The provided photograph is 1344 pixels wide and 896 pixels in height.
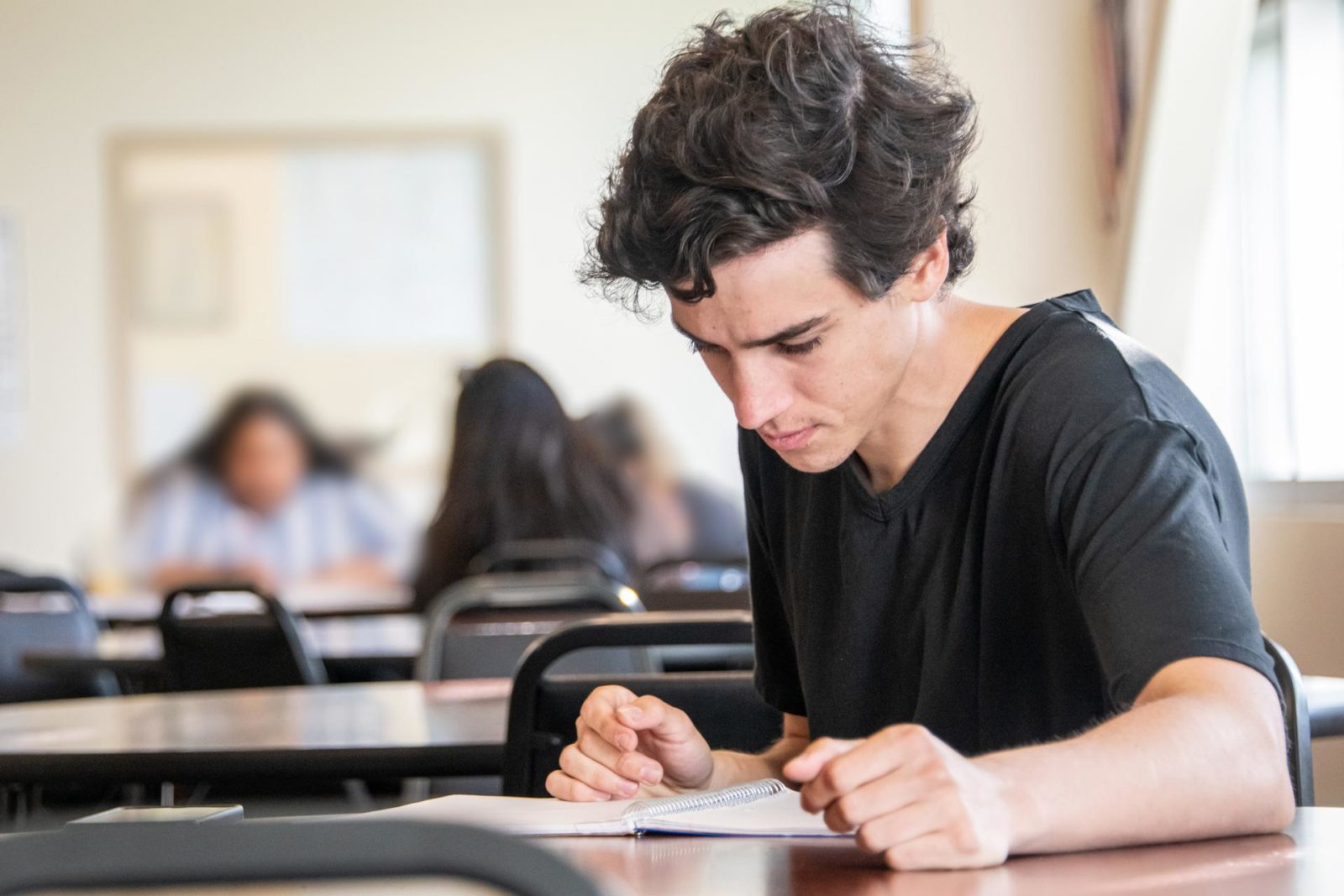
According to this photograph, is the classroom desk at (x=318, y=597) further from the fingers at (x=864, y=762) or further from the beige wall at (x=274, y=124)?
the fingers at (x=864, y=762)

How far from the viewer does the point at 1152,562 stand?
1.00 m

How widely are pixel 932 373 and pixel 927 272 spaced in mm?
84

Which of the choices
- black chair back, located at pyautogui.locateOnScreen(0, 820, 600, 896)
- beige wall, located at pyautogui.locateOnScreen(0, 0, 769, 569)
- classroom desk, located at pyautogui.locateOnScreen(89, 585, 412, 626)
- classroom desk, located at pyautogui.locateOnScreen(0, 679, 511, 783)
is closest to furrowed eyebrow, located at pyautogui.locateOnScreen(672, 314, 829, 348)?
classroom desk, located at pyautogui.locateOnScreen(0, 679, 511, 783)

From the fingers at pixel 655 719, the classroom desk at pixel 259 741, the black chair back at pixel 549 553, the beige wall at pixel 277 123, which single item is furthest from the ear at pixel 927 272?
the beige wall at pixel 277 123

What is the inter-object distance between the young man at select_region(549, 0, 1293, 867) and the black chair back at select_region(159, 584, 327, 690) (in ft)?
5.15

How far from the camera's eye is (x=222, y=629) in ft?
9.48

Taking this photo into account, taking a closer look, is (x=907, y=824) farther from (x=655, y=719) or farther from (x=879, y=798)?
(x=655, y=719)

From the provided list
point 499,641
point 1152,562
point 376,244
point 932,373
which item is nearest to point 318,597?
point 376,244

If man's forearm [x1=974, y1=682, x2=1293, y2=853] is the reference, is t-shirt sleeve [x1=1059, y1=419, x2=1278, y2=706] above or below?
above

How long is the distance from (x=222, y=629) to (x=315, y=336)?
3848mm

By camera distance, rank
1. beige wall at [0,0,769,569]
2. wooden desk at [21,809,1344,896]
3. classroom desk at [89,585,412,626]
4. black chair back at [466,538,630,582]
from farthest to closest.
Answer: beige wall at [0,0,769,569], classroom desk at [89,585,412,626], black chair back at [466,538,630,582], wooden desk at [21,809,1344,896]

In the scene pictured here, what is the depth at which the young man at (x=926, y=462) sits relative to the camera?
96 centimetres

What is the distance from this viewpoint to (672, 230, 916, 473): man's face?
3.83 feet

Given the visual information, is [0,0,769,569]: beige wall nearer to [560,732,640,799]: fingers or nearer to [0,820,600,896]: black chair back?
[560,732,640,799]: fingers
